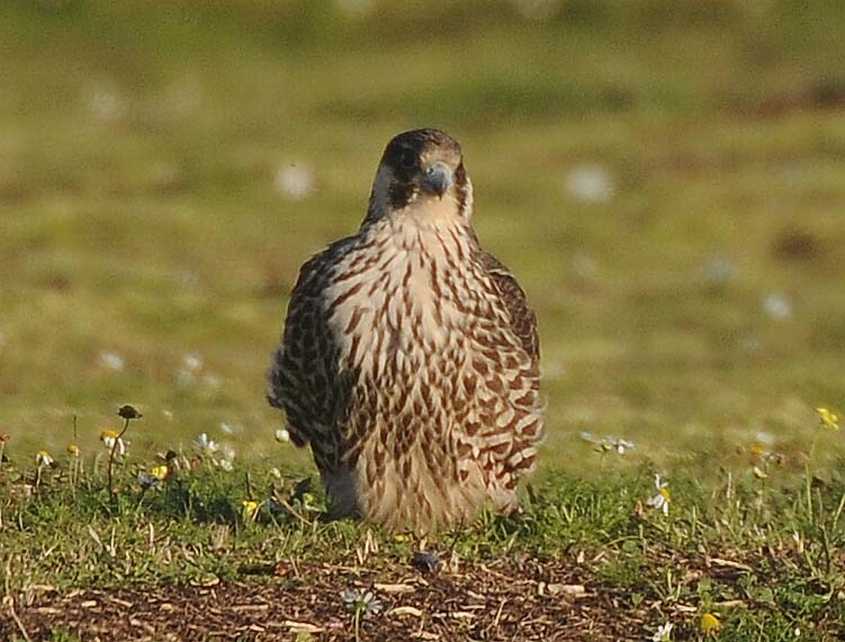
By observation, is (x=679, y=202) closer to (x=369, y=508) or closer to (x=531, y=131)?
(x=531, y=131)

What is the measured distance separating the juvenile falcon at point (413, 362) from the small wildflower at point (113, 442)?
0.65 meters

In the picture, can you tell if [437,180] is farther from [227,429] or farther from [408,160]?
[227,429]

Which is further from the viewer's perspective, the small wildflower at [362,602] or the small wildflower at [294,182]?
the small wildflower at [294,182]

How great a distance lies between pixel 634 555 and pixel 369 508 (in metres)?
0.96

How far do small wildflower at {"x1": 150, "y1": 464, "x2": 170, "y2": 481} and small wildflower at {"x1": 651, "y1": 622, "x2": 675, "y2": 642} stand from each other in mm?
1974

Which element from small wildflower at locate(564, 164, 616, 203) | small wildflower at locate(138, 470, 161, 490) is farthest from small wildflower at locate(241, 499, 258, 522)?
small wildflower at locate(564, 164, 616, 203)

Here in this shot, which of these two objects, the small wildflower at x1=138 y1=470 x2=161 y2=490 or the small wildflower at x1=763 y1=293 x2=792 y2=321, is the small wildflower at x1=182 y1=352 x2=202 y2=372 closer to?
the small wildflower at x1=138 y1=470 x2=161 y2=490

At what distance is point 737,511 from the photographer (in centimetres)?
799

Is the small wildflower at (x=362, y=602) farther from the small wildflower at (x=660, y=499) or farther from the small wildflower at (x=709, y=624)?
the small wildflower at (x=660, y=499)

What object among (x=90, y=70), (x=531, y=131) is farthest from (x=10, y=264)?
(x=90, y=70)

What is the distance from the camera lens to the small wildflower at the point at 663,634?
675cm

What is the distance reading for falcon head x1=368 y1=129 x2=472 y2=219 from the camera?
772cm

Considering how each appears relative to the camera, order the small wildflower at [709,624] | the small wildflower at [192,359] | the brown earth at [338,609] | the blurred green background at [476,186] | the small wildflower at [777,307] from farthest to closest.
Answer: the small wildflower at [777,307], the blurred green background at [476,186], the small wildflower at [192,359], the small wildflower at [709,624], the brown earth at [338,609]

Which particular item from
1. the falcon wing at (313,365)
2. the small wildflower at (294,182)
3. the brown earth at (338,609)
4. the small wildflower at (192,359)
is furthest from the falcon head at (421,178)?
the small wildflower at (294,182)
